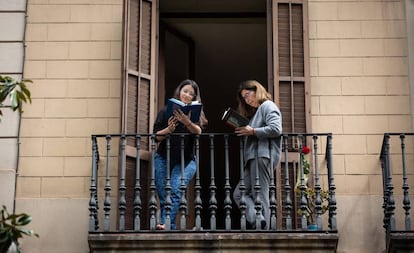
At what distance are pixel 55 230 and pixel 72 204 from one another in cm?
32

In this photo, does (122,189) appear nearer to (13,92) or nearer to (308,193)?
(308,193)

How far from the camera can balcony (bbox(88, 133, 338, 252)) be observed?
10742 mm

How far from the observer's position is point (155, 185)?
1125 cm

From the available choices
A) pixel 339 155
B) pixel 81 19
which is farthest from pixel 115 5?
pixel 339 155

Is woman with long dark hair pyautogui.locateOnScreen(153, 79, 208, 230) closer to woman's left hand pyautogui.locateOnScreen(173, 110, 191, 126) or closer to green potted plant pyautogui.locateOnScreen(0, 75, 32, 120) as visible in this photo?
woman's left hand pyautogui.locateOnScreen(173, 110, 191, 126)

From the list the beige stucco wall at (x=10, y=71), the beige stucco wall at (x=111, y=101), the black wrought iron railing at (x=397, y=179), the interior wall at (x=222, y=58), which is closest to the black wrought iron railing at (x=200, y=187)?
the beige stucco wall at (x=111, y=101)

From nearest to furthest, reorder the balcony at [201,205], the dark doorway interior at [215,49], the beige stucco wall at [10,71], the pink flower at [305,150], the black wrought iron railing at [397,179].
Answer: the balcony at [201,205] → the black wrought iron railing at [397,179] → the pink flower at [305,150] → the beige stucco wall at [10,71] → the dark doorway interior at [215,49]

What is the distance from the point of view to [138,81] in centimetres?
1194

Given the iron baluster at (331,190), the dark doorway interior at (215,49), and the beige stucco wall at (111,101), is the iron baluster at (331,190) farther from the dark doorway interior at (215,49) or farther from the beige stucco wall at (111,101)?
the dark doorway interior at (215,49)

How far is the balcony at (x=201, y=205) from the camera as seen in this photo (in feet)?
35.2

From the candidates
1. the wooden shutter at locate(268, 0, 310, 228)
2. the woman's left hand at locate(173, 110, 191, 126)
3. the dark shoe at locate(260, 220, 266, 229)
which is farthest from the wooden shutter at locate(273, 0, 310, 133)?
the dark shoe at locate(260, 220, 266, 229)

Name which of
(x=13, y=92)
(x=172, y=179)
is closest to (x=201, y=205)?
(x=172, y=179)

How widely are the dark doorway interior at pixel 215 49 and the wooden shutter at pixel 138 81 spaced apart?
546mm

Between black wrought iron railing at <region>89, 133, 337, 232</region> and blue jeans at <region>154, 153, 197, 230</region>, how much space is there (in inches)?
2.9
